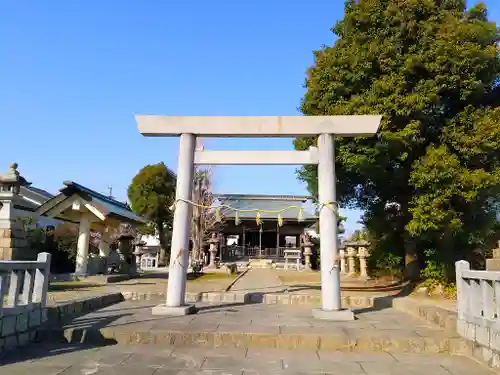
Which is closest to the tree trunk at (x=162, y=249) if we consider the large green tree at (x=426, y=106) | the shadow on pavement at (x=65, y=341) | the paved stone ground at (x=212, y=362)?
the large green tree at (x=426, y=106)

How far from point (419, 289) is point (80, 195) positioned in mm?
12294

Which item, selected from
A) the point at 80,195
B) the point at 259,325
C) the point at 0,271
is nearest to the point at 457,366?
the point at 259,325

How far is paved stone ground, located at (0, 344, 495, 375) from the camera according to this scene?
4.27 meters

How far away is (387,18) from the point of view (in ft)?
35.9

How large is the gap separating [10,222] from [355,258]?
16.2m

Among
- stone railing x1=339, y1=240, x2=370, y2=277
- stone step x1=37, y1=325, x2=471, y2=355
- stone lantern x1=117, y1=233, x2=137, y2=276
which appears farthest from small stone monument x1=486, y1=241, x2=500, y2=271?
stone lantern x1=117, y1=233, x2=137, y2=276

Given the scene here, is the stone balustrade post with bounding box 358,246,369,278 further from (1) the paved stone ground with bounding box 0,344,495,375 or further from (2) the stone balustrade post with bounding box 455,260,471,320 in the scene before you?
(1) the paved stone ground with bounding box 0,344,495,375

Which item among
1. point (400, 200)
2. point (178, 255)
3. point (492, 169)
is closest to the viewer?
point (178, 255)

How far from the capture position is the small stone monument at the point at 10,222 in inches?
333

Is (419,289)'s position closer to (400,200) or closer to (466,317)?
(400,200)

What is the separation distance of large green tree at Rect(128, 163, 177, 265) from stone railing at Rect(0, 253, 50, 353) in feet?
78.0

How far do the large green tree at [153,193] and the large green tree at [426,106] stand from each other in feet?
65.6

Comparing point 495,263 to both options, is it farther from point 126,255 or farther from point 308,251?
point 308,251

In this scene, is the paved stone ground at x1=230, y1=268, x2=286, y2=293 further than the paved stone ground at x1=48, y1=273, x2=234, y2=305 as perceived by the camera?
Yes
